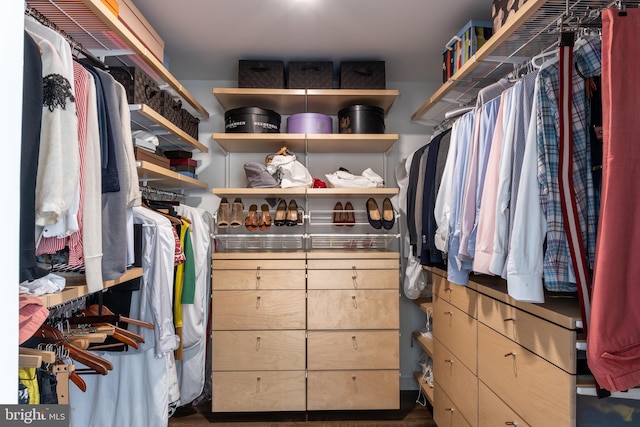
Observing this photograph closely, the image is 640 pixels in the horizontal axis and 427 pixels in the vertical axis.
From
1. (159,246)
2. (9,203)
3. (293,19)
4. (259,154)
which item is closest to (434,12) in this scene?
(293,19)

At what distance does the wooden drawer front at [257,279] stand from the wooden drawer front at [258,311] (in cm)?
4

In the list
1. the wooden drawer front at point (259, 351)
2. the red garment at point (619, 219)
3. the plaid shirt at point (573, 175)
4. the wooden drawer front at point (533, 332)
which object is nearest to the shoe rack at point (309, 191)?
the wooden drawer front at point (259, 351)

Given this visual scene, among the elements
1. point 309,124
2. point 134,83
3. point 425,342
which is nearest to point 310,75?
point 309,124

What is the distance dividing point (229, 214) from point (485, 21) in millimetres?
1902

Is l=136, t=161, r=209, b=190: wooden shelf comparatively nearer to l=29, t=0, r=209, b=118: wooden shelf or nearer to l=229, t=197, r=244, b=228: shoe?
l=229, t=197, r=244, b=228: shoe

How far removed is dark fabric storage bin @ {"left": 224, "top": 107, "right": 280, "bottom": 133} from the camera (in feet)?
9.34

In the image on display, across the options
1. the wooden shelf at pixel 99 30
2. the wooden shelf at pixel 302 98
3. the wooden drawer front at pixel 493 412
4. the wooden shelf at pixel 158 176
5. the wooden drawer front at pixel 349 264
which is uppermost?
the wooden shelf at pixel 302 98

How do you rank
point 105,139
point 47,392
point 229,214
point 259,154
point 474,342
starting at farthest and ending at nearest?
point 259,154 < point 229,214 < point 474,342 < point 105,139 < point 47,392

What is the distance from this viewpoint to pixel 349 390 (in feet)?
8.77

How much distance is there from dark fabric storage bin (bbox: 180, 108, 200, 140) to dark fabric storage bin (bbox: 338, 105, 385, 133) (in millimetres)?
1017

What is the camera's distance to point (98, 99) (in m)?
1.50

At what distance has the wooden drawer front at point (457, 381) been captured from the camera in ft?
6.32

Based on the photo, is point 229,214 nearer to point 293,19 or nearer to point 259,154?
point 259,154

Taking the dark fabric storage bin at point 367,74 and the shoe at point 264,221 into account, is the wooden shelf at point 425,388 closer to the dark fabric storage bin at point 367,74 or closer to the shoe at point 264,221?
the shoe at point 264,221
